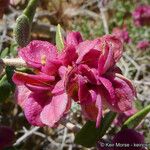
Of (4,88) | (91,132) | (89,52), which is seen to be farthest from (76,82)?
(4,88)

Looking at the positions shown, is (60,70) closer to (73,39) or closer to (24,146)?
(73,39)

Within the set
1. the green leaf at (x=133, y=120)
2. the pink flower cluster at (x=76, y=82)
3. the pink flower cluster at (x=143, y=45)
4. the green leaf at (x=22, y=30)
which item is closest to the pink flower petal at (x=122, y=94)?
the pink flower cluster at (x=76, y=82)

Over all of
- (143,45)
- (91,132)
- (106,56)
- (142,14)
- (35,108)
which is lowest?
(143,45)

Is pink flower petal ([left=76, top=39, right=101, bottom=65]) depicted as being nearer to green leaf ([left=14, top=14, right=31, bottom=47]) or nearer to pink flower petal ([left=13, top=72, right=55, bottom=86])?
pink flower petal ([left=13, top=72, right=55, bottom=86])

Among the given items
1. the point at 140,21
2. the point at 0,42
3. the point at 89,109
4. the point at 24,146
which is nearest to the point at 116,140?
the point at 89,109

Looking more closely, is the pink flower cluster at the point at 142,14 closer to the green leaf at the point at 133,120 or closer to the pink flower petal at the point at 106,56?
the green leaf at the point at 133,120

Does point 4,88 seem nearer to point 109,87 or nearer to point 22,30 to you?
point 22,30

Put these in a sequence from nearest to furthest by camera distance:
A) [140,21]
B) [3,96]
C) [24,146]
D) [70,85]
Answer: [70,85] → [3,96] → [24,146] → [140,21]
